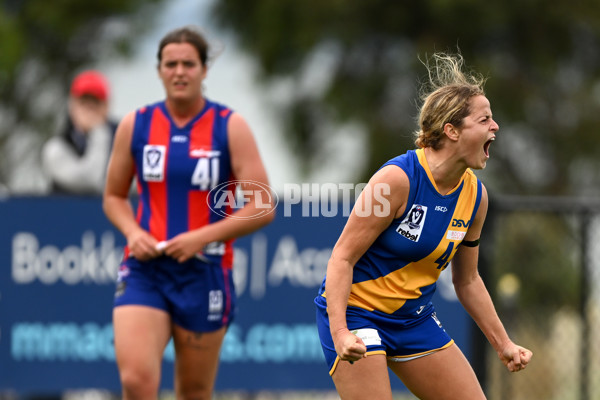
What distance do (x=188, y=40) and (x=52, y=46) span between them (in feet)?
33.8

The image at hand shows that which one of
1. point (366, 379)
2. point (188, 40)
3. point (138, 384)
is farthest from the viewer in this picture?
point (188, 40)

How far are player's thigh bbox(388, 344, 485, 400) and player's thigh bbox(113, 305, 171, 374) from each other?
4.56 feet

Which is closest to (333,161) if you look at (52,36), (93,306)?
(52,36)

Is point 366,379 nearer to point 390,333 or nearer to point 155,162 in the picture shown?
point 390,333

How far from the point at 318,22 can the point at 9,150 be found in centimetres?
532

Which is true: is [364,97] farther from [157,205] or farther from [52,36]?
[157,205]

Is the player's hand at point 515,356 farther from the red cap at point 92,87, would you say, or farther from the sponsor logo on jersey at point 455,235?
the red cap at point 92,87

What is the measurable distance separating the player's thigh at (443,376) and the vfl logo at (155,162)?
178 centimetres

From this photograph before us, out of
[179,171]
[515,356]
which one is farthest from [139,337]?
[515,356]

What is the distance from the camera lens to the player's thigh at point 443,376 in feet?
14.0

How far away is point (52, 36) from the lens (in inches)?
587

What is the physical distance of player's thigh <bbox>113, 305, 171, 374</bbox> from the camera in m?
4.96

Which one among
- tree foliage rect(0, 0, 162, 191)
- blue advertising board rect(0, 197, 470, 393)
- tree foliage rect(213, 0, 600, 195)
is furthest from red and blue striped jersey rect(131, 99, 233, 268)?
tree foliage rect(0, 0, 162, 191)

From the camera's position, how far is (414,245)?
4.19 metres
